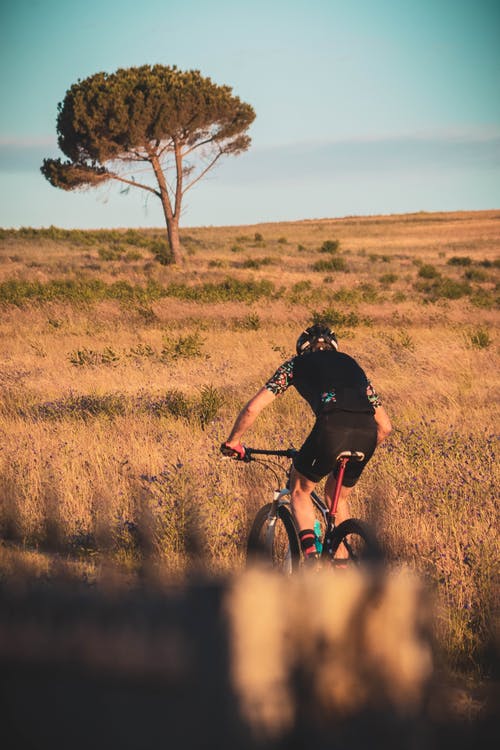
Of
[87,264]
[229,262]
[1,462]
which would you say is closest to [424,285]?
[229,262]

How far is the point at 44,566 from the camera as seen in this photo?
515 centimetres

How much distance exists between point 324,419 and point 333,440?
118mm

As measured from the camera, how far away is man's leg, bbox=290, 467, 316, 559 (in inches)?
169

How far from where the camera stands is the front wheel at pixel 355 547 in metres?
3.76

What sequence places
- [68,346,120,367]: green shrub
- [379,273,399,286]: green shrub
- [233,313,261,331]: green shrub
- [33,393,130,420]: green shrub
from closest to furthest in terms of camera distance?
[33,393,130,420]: green shrub
[68,346,120,367]: green shrub
[233,313,261,331]: green shrub
[379,273,399,286]: green shrub

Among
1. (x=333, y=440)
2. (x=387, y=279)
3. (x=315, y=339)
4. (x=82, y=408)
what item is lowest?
(x=82, y=408)

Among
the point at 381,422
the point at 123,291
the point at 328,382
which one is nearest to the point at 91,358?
the point at 381,422

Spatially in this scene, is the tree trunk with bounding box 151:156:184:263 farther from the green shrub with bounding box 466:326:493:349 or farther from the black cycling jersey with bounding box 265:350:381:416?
the black cycling jersey with bounding box 265:350:381:416

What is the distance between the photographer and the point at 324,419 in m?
4.27

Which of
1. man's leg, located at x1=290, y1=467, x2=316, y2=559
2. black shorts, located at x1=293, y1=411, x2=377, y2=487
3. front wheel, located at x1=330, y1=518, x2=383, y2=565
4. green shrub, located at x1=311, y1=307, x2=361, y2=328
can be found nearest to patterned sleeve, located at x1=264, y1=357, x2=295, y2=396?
black shorts, located at x1=293, y1=411, x2=377, y2=487

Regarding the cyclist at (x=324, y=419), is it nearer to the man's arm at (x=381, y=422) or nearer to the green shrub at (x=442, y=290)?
the man's arm at (x=381, y=422)

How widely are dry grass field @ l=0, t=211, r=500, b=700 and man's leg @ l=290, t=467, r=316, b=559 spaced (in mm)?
758

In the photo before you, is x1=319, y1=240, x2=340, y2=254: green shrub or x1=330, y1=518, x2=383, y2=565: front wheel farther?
x1=319, y1=240, x2=340, y2=254: green shrub

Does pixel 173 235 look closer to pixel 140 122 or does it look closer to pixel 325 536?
pixel 140 122
